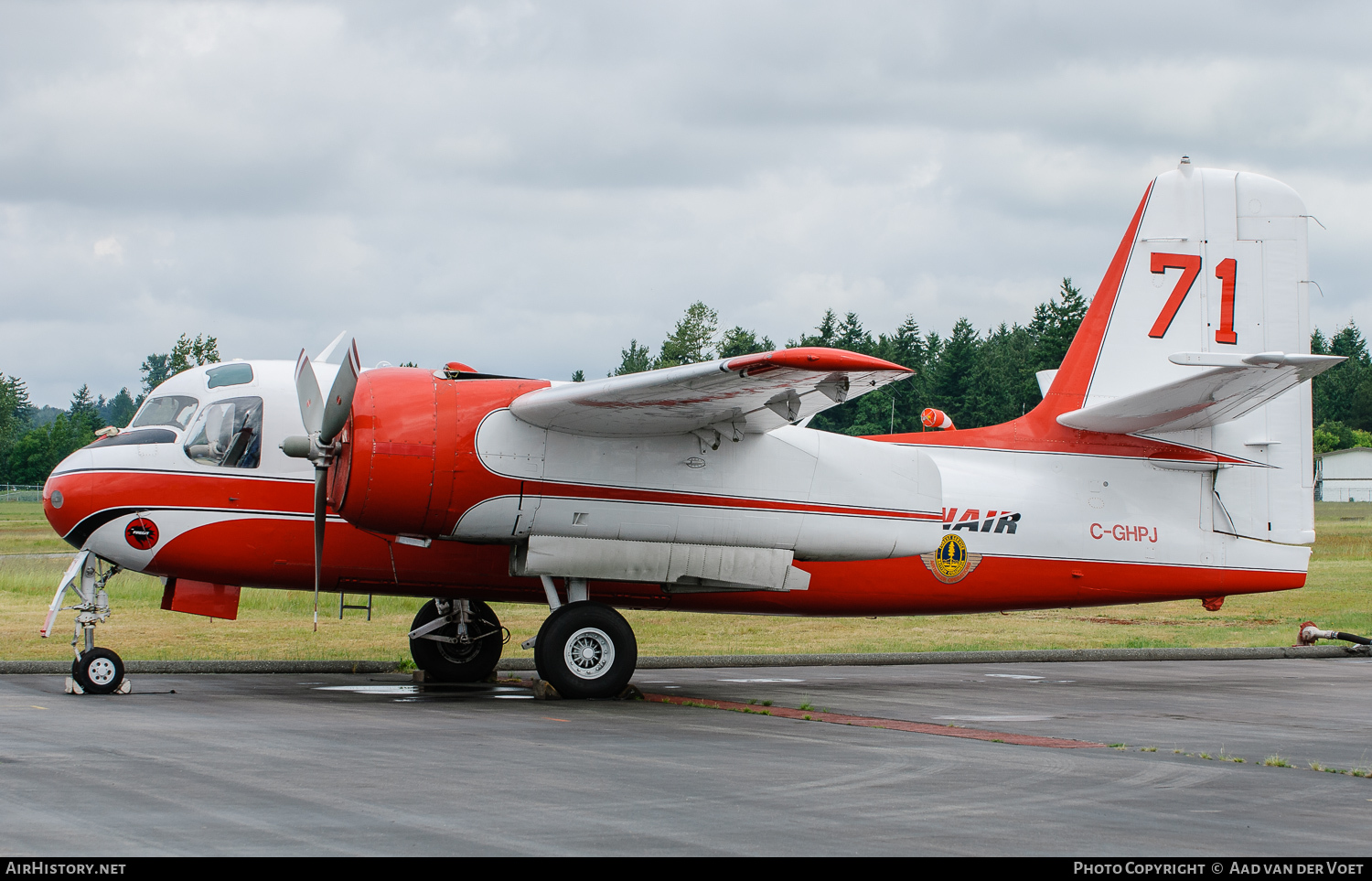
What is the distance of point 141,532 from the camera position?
13.2m

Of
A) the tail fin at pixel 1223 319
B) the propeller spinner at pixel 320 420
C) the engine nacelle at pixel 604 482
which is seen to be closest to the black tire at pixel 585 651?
the engine nacelle at pixel 604 482

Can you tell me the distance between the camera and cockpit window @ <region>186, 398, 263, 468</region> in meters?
13.6

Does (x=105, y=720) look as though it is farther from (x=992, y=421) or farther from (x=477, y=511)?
(x=992, y=421)

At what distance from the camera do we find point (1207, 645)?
2002 cm

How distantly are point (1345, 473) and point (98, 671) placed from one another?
11933cm

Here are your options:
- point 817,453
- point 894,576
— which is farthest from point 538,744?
point 894,576

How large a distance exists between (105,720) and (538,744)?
3.86 meters

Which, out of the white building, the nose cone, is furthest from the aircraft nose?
the white building

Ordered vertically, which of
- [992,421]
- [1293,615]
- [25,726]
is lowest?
[25,726]

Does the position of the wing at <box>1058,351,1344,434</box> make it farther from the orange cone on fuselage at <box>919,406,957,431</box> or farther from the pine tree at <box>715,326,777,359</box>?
the pine tree at <box>715,326,777,359</box>

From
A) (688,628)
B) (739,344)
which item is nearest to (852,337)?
(739,344)

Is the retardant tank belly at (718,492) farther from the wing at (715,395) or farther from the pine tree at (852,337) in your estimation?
the pine tree at (852,337)

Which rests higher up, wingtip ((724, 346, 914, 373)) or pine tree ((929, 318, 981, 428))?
pine tree ((929, 318, 981, 428))

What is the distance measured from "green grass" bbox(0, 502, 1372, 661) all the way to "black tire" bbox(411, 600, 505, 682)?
82.6 inches
